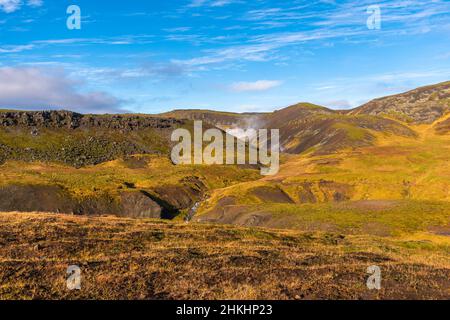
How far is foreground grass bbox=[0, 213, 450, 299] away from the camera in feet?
68.0

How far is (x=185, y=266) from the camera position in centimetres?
2591

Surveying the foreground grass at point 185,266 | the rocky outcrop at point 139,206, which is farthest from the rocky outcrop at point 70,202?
the foreground grass at point 185,266

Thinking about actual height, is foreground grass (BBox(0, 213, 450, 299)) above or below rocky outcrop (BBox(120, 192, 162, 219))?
above

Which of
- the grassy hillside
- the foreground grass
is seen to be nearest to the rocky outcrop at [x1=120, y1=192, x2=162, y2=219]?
the grassy hillside

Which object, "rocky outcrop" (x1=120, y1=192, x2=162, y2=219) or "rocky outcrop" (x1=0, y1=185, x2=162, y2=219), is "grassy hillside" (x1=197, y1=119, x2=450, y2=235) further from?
"rocky outcrop" (x1=0, y1=185, x2=162, y2=219)

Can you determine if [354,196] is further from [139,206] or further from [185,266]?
[185,266]

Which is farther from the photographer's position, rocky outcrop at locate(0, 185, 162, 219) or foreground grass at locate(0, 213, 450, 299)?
rocky outcrop at locate(0, 185, 162, 219)

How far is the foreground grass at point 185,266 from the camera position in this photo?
20.7m

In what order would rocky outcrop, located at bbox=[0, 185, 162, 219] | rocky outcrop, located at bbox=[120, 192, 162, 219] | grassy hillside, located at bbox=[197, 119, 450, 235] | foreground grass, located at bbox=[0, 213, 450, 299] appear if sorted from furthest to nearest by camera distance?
rocky outcrop, located at bbox=[120, 192, 162, 219]
rocky outcrop, located at bbox=[0, 185, 162, 219]
grassy hillside, located at bbox=[197, 119, 450, 235]
foreground grass, located at bbox=[0, 213, 450, 299]

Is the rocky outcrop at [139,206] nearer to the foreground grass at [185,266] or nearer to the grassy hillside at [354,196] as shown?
the grassy hillside at [354,196]

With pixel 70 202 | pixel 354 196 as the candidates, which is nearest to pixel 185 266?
pixel 70 202

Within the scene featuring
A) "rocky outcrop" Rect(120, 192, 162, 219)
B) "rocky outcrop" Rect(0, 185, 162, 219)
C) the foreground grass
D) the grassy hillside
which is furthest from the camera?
"rocky outcrop" Rect(120, 192, 162, 219)
